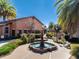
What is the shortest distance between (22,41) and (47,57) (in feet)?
29.7

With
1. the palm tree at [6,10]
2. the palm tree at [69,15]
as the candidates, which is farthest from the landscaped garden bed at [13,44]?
the palm tree at [6,10]

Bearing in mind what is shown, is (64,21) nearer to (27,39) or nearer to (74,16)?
(74,16)

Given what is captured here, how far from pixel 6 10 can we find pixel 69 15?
29791 millimetres

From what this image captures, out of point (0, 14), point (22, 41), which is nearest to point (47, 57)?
point (22, 41)

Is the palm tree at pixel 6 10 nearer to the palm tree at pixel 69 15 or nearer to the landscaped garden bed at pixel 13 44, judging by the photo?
the landscaped garden bed at pixel 13 44

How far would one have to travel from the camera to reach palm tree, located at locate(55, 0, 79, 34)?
21516 mm

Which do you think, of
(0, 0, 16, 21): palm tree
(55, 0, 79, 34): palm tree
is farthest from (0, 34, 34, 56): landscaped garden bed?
(0, 0, 16, 21): palm tree

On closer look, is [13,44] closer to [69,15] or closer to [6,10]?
[69,15]

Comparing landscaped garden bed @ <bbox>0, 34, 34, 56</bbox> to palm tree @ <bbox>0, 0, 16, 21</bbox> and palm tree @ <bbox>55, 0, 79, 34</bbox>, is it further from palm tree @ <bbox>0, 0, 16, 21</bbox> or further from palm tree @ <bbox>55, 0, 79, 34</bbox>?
palm tree @ <bbox>0, 0, 16, 21</bbox>

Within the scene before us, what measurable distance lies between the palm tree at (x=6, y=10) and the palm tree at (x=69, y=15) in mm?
27445

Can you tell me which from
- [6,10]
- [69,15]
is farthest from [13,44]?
[6,10]

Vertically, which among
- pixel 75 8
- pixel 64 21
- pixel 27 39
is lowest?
pixel 27 39

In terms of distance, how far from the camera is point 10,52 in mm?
18656

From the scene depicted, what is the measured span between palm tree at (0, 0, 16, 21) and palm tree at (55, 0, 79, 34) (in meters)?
27.4
